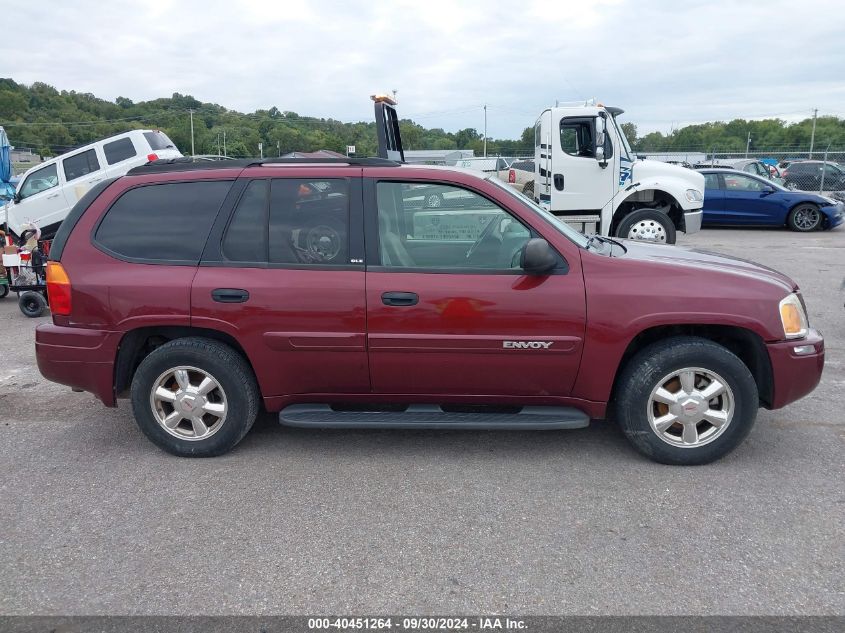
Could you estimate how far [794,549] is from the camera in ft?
10.5

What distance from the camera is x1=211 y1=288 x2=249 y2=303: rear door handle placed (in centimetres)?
405

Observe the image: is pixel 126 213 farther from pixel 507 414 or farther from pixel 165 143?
pixel 165 143

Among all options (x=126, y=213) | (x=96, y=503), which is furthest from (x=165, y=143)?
(x=96, y=503)

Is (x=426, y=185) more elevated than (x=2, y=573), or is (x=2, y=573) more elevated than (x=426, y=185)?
(x=426, y=185)

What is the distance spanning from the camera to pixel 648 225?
1194 cm

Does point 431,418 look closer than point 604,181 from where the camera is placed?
Yes

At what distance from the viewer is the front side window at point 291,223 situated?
412 centimetres

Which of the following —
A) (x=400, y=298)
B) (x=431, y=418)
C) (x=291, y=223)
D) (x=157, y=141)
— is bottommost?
(x=431, y=418)

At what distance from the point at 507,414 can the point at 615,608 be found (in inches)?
58.5

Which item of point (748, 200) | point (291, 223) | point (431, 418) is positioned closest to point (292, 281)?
point (291, 223)

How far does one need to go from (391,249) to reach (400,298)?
13.2 inches

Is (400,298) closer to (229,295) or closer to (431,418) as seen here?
(431,418)

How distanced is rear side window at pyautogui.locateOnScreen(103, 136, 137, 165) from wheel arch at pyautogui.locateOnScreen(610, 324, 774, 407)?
12983 mm

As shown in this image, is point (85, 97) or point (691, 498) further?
point (85, 97)
